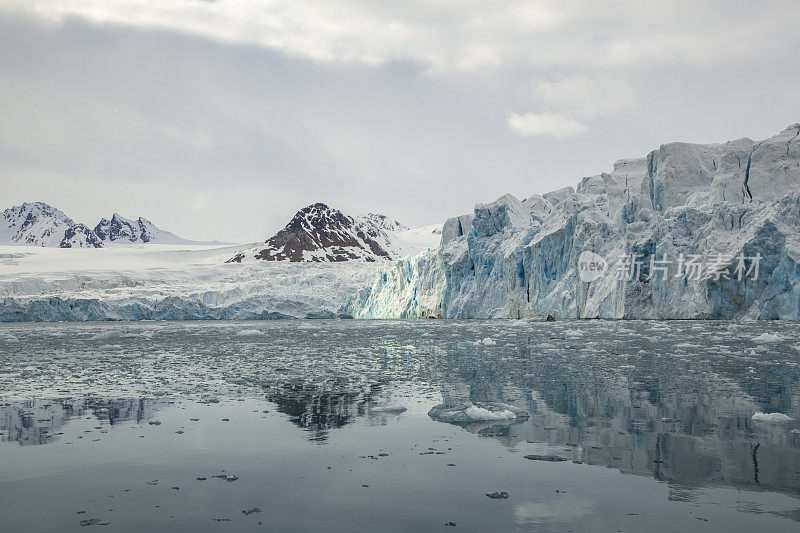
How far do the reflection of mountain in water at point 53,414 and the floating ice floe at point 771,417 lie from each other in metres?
7.90

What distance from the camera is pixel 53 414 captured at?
8.44m

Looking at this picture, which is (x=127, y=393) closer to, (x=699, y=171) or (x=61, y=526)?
(x=61, y=526)

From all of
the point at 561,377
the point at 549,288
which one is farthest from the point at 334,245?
the point at 561,377

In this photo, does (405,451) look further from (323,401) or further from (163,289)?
(163,289)

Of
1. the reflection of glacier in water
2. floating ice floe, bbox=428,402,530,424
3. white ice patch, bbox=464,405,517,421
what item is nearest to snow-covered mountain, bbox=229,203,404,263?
the reflection of glacier in water

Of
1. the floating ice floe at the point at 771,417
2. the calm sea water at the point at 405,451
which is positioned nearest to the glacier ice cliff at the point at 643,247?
the calm sea water at the point at 405,451

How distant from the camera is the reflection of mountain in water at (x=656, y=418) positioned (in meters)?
5.53

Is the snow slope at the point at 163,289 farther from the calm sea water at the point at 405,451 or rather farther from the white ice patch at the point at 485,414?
Answer: the white ice patch at the point at 485,414

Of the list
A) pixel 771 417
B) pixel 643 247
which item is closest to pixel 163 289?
pixel 643 247

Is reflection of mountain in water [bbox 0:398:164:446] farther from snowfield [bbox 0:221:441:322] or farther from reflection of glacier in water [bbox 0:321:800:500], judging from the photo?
snowfield [bbox 0:221:441:322]

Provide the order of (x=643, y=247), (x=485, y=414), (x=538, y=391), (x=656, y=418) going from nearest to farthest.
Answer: (x=656, y=418) < (x=485, y=414) < (x=538, y=391) < (x=643, y=247)

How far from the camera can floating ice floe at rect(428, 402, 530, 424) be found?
25.9ft

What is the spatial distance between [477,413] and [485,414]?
0.10m

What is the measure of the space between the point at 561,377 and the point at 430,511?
323 inches
